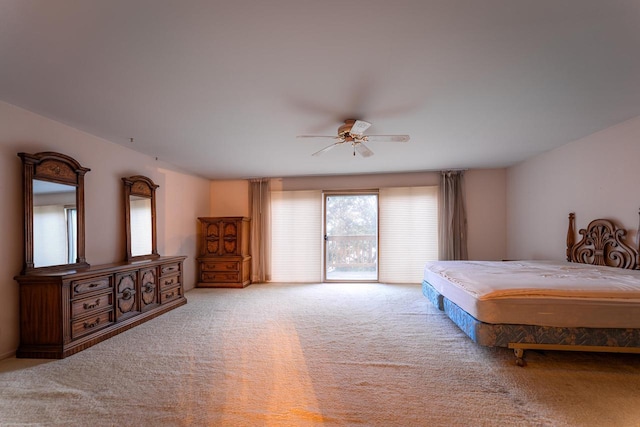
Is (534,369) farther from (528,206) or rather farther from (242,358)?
(528,206)

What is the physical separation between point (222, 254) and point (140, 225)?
175 centimetres

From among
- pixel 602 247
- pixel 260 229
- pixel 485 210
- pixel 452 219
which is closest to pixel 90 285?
pixel 260 229

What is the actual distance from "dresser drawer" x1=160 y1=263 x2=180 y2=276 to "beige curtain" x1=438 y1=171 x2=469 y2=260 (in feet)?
15.5

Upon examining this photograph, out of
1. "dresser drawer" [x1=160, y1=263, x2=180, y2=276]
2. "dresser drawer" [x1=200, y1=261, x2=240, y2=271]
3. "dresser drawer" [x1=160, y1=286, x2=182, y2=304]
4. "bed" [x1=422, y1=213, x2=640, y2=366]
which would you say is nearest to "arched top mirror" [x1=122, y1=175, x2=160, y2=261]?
"dresser drawer" [x1=160, y1=263, x2=180, y2=276]

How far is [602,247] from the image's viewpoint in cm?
312

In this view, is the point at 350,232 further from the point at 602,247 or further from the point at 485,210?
the point at 602,247

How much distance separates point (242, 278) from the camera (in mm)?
5180

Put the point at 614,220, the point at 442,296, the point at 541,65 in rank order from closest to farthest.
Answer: the point at 541,65
the point at 614,220
the point at 442,296

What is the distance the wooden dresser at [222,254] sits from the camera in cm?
520

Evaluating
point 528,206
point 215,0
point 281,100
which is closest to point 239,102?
point 281,100

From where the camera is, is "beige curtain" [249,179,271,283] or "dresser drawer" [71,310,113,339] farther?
"beige curtain" [249,179,271,283]

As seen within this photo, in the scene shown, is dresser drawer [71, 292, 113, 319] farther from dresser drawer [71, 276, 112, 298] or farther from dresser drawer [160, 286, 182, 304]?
dresser drawer [160, 286, 182, 304]

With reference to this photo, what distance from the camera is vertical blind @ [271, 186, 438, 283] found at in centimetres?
531

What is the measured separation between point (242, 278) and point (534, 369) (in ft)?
14.7
